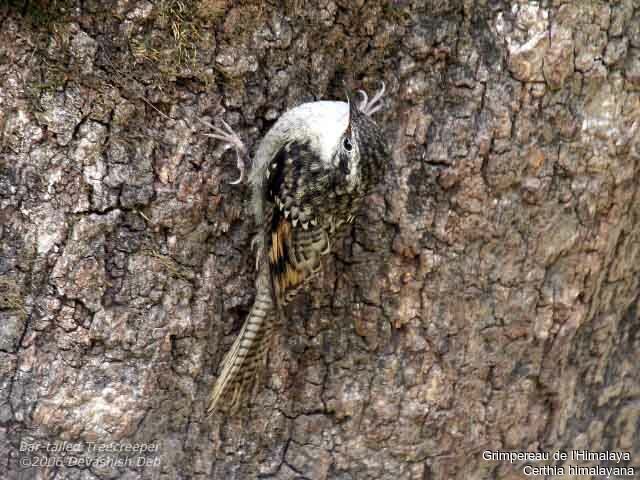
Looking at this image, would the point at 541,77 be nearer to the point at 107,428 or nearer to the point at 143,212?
the point at 143,212

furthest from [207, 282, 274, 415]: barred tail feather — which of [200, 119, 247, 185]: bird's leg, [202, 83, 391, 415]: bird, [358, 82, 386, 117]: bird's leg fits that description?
[358, 82, 386, 117]: bird's leg

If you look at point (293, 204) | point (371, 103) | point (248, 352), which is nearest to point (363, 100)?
point (371, 103)

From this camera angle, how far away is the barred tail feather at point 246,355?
3.05 meters

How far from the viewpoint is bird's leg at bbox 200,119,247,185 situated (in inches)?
114

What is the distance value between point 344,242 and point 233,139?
745 mm

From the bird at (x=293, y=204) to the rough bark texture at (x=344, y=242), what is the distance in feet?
0.31

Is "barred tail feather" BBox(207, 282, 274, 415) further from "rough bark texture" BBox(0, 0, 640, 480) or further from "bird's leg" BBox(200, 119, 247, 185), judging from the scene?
"bird's leg" BBox(200, 119, 247, 185)

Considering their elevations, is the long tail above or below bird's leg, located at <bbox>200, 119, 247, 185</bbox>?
below

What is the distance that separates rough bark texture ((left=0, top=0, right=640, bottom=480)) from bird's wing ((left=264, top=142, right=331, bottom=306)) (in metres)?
0.16

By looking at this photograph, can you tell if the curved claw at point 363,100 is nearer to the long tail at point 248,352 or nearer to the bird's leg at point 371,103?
→ the bird's leg at point 371,103

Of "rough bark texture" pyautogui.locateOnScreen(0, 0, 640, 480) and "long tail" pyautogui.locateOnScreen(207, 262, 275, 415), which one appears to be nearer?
"rough bark texture" pyautogui.locateOnScreen(0, 0, 640, 480)

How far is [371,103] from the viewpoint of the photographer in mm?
3104

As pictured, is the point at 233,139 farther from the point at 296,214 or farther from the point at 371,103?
the point at 371,103

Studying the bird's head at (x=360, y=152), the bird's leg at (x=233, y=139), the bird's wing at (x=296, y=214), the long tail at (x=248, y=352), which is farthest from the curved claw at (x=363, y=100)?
the long tail at (x=248, y=352)
